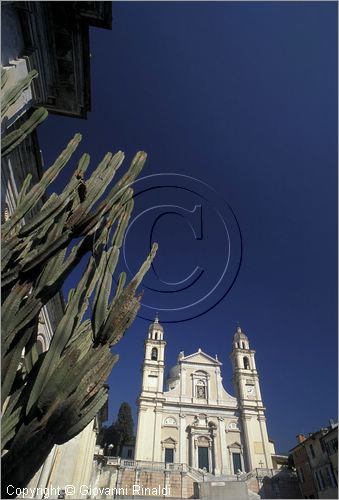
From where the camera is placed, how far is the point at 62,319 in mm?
3578

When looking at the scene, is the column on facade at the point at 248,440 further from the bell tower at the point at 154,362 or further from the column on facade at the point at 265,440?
the bell tower at the point at 154,362

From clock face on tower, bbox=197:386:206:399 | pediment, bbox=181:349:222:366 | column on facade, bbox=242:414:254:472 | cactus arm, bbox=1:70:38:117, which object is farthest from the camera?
pediment, bbox=181:349:222:366

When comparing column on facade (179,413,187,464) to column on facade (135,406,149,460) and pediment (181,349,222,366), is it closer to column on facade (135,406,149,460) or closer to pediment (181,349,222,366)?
column on facade (135,406,149,460)

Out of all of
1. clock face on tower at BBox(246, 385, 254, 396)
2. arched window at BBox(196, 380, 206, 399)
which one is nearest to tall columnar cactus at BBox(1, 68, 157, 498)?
arched window at BBox(196, 380, 206, 399)

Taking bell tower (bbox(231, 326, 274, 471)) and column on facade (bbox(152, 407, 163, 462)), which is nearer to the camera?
column on facade (bbox(152, 407, 163, 462))

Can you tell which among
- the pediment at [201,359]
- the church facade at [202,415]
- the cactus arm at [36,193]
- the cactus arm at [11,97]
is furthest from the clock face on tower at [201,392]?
the cactus arm at [11,97]

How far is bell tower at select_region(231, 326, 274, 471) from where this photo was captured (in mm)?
34812

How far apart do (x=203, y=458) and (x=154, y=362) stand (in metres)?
12.5

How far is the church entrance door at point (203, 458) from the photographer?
115ft

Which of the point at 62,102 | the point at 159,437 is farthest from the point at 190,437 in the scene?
the point at 62,102

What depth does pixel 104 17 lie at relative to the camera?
698 centimetres

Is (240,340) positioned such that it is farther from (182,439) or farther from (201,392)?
(182,439)

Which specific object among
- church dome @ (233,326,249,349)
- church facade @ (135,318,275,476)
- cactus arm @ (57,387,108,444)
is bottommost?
cactus arm @ (57,387,108,444)

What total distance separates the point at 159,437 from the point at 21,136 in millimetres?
38701
